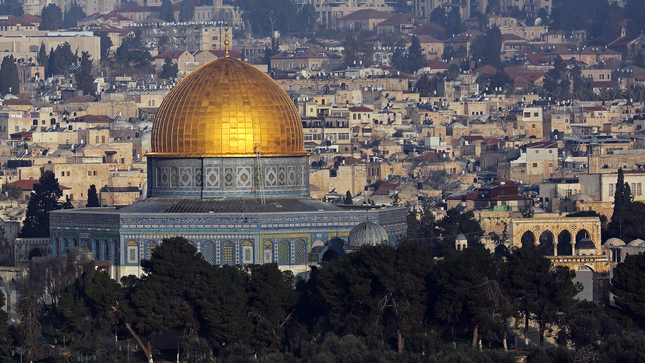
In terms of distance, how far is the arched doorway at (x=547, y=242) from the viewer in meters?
65.4

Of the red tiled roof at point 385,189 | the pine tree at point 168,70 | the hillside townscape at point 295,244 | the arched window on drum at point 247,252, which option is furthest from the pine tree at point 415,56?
the arched window on drum at point 247,252

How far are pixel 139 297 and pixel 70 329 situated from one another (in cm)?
168

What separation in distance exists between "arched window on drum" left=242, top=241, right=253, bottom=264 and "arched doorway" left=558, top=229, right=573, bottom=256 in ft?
50.3

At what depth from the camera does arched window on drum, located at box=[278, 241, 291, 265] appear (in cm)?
5069

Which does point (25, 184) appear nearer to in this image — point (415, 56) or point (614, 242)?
point (614, 242)

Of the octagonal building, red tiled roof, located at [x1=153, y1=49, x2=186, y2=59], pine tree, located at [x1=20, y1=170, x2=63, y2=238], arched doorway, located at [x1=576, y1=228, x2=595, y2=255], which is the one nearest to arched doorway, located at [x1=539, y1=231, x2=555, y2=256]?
arched doorway, located at [x1=576, y1=228, x2=595, y2=255]

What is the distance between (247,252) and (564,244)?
61.2 feet

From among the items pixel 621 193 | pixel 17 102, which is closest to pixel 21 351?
pixel 621 193

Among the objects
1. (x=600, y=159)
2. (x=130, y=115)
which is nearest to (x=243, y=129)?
(x=600, y=159)

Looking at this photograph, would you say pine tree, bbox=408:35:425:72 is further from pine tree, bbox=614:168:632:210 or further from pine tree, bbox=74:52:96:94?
pine tree, bbox=614:168:632:210

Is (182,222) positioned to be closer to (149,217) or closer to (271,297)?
(149,217)

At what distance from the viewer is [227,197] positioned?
52.2 m

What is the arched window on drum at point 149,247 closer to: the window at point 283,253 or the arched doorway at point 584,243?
the window at point 283,253

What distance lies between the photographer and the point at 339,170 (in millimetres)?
88125
